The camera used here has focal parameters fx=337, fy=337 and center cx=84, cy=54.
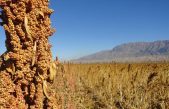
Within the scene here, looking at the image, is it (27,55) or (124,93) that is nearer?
(27,55)

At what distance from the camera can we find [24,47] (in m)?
2.78

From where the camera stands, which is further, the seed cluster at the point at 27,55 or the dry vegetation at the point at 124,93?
the dry vegetation at the point at 124,93

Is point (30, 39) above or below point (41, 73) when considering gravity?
above

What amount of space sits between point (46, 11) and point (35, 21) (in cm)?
12

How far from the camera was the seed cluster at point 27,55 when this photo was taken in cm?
270

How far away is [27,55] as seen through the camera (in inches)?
107

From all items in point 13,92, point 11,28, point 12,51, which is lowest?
point 13,92

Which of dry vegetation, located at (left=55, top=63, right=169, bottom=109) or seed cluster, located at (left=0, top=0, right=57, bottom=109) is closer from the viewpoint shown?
seed cluster, located at (left=0, top=0, right=57, bottom=109)

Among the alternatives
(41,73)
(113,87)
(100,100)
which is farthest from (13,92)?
(113,87)

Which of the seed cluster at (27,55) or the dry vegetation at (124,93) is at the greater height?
the seed cluster at (27,55)

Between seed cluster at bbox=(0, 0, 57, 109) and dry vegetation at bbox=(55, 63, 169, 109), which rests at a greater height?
seed cluster at bbox=(0, 0, 57, 109)

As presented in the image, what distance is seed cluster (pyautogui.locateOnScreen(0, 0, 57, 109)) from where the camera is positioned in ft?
8.86

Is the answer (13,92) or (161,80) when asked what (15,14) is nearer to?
(13,92)

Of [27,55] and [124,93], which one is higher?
[27,55]
